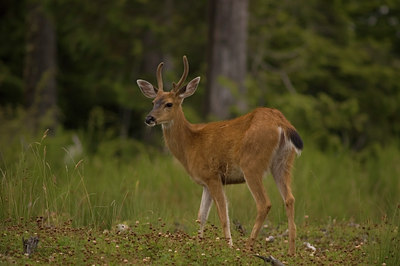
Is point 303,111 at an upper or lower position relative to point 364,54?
lower

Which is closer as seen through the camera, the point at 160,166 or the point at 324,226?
the point at 324,226

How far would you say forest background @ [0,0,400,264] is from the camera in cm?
1186

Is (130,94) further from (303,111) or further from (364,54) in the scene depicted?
(364,54)

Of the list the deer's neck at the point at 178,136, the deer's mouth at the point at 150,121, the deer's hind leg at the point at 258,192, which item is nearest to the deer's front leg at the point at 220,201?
the deer's hind leg at the point at 258,192

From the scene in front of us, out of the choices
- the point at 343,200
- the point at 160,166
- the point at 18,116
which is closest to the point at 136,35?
the point at 18,116

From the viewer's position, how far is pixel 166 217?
7762 millimetres

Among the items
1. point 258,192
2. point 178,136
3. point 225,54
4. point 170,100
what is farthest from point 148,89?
point 225,54

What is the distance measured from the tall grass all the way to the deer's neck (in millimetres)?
566

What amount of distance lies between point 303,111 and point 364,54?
3.98m

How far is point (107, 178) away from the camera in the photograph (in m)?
9.93

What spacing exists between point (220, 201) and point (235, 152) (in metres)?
0.52

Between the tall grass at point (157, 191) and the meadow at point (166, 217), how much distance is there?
2 centimetres

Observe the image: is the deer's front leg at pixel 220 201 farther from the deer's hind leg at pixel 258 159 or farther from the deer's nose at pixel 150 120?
the deer's nose at pixel 150 120

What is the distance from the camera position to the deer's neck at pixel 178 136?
8086 mm
